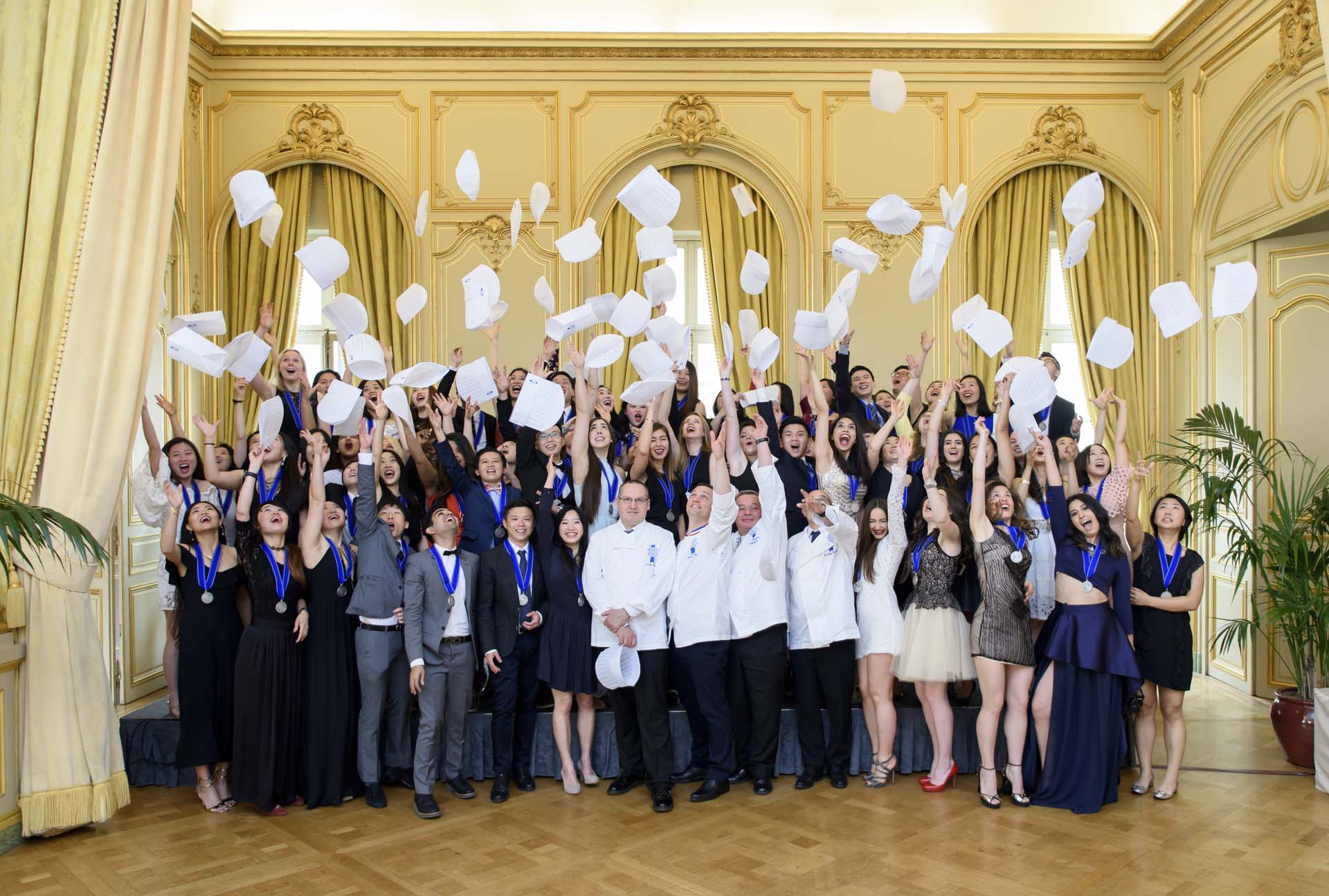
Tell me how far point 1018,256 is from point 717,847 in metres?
5.65

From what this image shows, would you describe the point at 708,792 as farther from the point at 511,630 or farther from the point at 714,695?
the point at 511,630

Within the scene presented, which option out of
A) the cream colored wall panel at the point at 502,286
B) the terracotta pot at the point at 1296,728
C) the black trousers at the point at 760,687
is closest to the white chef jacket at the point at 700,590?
the black trousers at the point at 760,687

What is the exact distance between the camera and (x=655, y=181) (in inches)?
201

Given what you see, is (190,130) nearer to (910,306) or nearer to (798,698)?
(910,306)

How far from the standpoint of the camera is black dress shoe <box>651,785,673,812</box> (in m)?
4.66

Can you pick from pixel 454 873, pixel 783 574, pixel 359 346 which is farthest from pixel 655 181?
pixel 454 873

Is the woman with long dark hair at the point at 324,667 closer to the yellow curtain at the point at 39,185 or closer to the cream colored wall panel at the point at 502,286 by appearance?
the yellow curtain at the point at 39,185

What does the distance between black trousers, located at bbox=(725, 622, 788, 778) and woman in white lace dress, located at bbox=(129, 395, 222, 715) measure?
8.72ft

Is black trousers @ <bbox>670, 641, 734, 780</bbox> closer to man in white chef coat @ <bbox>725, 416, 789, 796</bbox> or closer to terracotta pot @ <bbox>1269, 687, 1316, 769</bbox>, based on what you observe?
man in white chef coat @ <bbox>725, 416, 789, 796</bbox>

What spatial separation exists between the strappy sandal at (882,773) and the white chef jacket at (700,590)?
961mm

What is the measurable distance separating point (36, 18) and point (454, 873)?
3.93 m

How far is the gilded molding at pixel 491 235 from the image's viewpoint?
321 inches

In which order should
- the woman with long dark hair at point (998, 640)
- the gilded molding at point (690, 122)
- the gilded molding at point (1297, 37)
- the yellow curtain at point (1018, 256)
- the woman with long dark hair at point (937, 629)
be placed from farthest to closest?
the yellow curtain at point (1018, 256)
the gilded molding at point (690, 122)
the gilded molding at point (1297, 37)
the woman with long dark hair at point (937, 629)
the woman with long dark hair at point (998, 640)

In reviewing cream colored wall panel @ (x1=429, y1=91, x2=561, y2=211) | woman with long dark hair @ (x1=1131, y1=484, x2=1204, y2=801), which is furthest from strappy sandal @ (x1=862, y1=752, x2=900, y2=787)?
cream colored wall panel @ (x1=429, y1=91, x2=561, y2=211)
